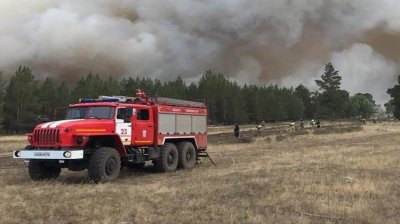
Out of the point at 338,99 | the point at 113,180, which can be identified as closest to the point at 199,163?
the point at 113,180

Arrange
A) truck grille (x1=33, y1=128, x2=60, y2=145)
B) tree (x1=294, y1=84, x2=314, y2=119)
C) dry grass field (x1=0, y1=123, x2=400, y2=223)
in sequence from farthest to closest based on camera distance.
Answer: tree (x1=294, y1=84, x2=314, y2=119) < truck grille (x1=33, y1=128, x2=60, y2=145) < dry grass field (x1=0, y1=123, x2=400, y2=223)

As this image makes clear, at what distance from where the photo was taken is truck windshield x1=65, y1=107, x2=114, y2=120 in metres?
17.2

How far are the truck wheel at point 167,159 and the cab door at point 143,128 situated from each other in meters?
0.82

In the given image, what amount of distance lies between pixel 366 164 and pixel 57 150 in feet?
37.2

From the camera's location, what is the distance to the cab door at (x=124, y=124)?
17.4 metres

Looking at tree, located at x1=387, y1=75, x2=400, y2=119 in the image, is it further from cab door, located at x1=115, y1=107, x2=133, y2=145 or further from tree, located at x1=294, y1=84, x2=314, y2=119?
tree, located at x1=294, y1=84, x2=314, y2=119

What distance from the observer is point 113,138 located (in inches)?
679

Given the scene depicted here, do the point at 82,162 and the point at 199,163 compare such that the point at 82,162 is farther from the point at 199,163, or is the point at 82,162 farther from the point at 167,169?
the point at 199,163

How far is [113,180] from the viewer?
16.6 m

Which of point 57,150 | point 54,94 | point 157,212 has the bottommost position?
point 157,212

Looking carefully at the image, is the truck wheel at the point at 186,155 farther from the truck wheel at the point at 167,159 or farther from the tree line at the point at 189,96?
the tree line at the point at 189,96

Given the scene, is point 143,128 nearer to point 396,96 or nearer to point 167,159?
point 167,159

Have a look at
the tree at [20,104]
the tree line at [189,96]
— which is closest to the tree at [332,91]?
the tree line at [189,96]

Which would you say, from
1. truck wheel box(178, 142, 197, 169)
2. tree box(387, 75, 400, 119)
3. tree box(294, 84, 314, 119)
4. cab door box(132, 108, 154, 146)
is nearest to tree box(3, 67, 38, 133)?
tree box(387, 75, 400, 119)
